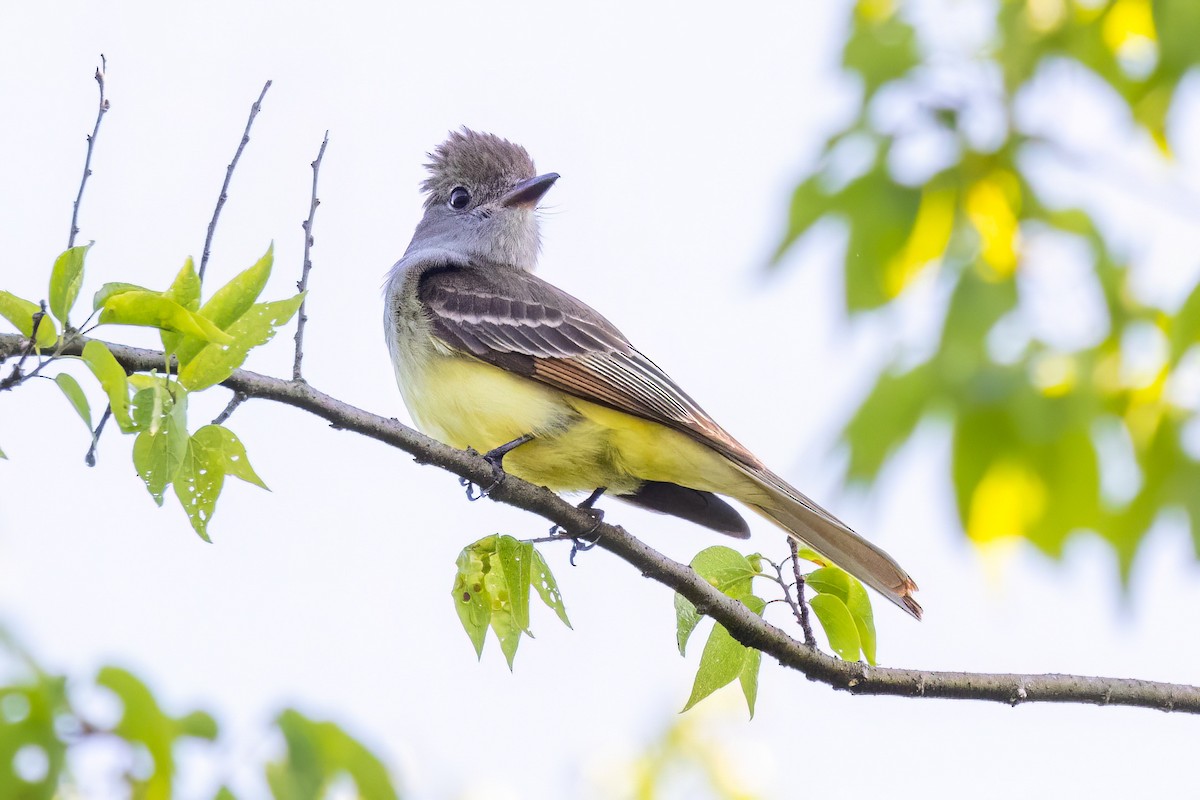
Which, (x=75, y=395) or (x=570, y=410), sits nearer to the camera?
(x=75, y=395)

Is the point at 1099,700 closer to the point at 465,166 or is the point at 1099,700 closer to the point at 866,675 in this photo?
the point at 866,675

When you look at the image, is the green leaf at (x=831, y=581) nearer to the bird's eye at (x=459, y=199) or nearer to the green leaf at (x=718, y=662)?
the green leaf at (x=718, y=662)

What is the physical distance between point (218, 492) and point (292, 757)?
2.32 feet

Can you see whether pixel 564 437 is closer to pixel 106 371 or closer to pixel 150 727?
pixel 150 727

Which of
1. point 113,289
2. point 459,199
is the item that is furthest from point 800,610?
point 459,199

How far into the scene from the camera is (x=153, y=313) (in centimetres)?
271

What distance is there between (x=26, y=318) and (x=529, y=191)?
405cm

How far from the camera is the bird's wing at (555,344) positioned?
5133 millimetres

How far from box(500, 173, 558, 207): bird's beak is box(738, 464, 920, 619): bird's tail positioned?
2089 mm

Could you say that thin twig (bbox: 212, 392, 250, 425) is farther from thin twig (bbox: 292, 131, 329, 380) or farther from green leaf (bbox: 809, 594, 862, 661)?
green leaf (bbox: 809, 594, 862, 661)

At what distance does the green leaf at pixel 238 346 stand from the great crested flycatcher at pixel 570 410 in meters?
2.11

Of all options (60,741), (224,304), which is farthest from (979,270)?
(60,741)

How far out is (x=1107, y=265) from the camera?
445 cm

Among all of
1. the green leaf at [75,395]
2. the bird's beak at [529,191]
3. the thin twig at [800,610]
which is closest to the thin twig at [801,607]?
the thin twig at [800,610]
